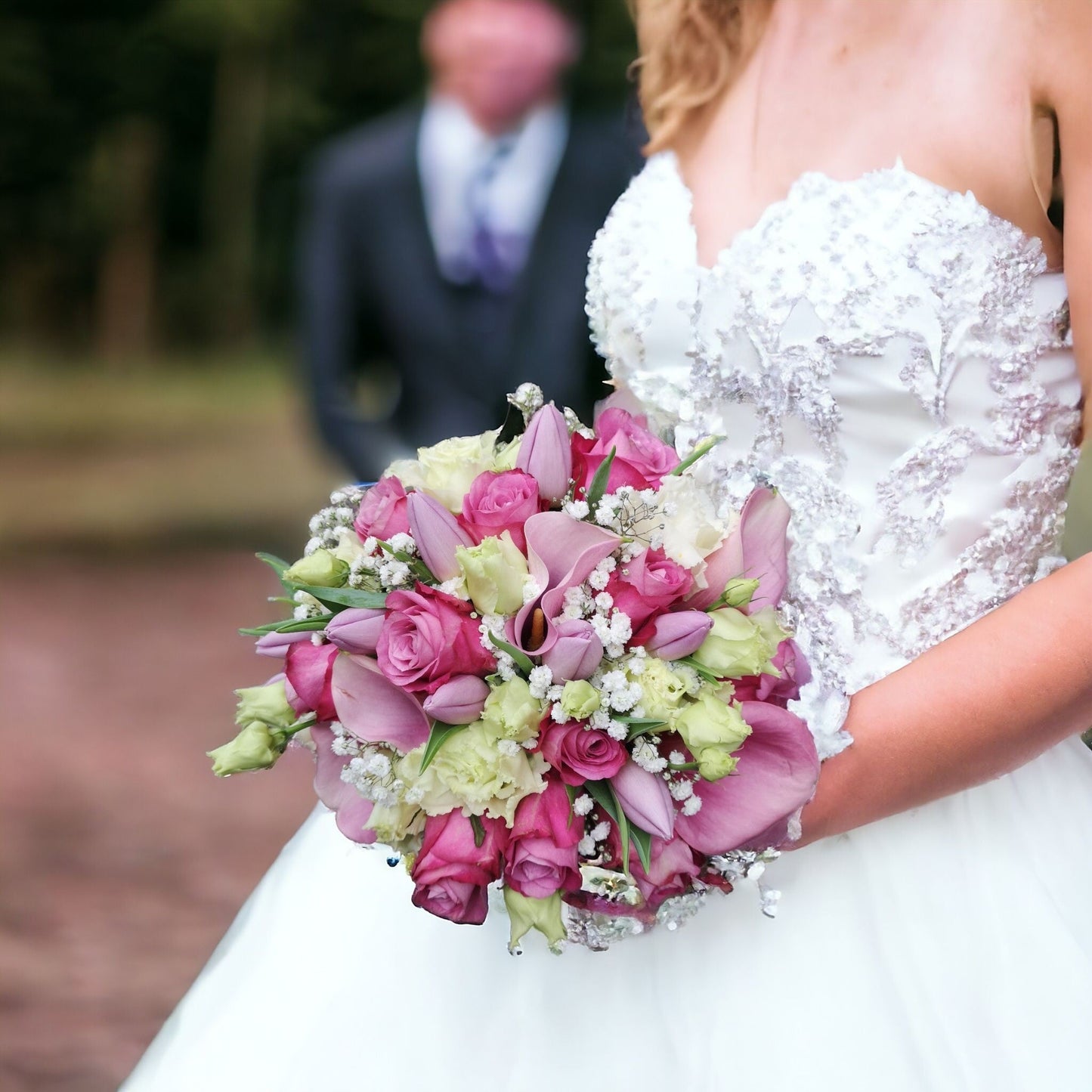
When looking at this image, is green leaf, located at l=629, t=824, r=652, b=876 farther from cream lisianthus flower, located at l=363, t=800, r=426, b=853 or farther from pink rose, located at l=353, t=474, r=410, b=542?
pink rose, located at l=353, t=474, r=410, b=542

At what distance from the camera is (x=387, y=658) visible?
1.19 m

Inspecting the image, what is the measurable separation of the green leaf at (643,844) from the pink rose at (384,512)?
31 centimetres

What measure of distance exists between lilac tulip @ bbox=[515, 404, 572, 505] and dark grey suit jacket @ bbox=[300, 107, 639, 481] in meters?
3.13

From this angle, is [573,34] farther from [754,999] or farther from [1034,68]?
[754,999]

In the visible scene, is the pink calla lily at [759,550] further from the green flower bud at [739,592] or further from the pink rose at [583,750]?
the pink rose at [583,750]

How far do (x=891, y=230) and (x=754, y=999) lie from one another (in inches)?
29.8

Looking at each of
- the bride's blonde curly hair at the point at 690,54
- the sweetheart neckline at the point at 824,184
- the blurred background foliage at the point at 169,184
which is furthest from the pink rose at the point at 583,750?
the blurred background foliage at the point at 169,184

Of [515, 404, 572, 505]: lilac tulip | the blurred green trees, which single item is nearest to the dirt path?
[515, 404, 572, 505]: lilac tulip

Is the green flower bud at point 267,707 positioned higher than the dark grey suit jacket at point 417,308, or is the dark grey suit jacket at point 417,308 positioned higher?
the dark grey suit jacket at point 417,308

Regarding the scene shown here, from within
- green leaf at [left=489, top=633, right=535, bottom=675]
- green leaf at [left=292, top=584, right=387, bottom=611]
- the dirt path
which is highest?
the dirt path

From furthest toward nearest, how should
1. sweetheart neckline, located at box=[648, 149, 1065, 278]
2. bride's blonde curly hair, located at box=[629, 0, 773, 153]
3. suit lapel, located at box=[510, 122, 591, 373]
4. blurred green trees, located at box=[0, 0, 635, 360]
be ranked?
blurred green trees, located at box=[0, 0, 635, 360]
suit lapel, located at box=[510, 122, 591, 373]
bride's blonde curly hair, located at box=[629, 0, 773, 153]
sweetheart neckline, located at box=[648, 149, 1065, 278]

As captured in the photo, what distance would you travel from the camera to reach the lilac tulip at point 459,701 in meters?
1.18

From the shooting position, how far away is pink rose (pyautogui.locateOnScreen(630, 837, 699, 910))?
1216mm

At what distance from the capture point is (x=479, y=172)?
4.91m
